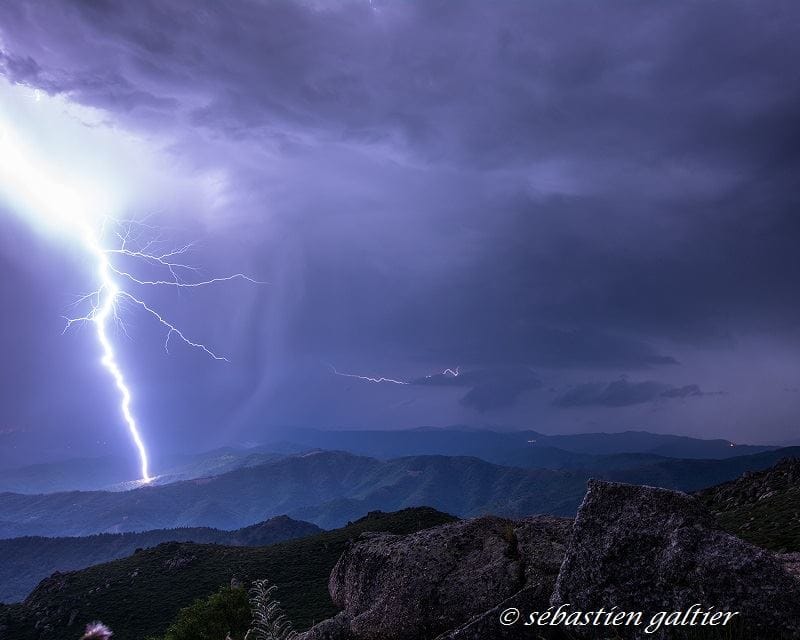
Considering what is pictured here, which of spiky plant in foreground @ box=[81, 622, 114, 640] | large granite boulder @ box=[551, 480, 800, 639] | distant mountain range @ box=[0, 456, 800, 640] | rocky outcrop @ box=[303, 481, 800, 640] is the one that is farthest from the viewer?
distant mountain range @ box=[0, 456, 800, 640]

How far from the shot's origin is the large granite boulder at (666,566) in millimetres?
9328

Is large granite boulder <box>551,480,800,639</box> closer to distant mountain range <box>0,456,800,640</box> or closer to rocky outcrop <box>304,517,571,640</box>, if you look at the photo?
rocky outcrop <box>304,517,571,640</box>

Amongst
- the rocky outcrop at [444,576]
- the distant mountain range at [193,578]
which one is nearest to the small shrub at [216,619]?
the rocky outcrop at [444,576]

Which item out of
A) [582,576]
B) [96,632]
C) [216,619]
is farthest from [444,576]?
[216,619]

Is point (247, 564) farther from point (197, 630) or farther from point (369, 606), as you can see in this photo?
point (369, 606)

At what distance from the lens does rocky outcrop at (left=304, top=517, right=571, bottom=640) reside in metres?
14.0

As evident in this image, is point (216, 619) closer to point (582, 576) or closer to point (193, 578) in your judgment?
point (582, 576)

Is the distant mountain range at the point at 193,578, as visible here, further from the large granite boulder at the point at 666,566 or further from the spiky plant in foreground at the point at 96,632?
the spiky plant in foreground at the point at 96,632

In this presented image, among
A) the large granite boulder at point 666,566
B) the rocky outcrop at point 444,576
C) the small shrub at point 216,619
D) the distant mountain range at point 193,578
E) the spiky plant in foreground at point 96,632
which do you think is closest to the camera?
the spiky plant in foreground at point 96,632

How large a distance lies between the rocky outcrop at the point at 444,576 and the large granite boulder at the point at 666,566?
1801 millimetres

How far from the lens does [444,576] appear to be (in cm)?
1537

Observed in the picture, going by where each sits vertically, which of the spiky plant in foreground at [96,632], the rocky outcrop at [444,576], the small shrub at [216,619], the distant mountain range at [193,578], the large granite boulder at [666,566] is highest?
the spiky plant in foreground at [96,632]

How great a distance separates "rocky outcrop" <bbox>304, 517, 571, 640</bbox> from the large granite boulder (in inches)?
70.9

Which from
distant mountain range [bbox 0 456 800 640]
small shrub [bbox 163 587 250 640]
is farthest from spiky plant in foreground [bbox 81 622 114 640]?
distant mountain range [bbox 0 456 800 640]
